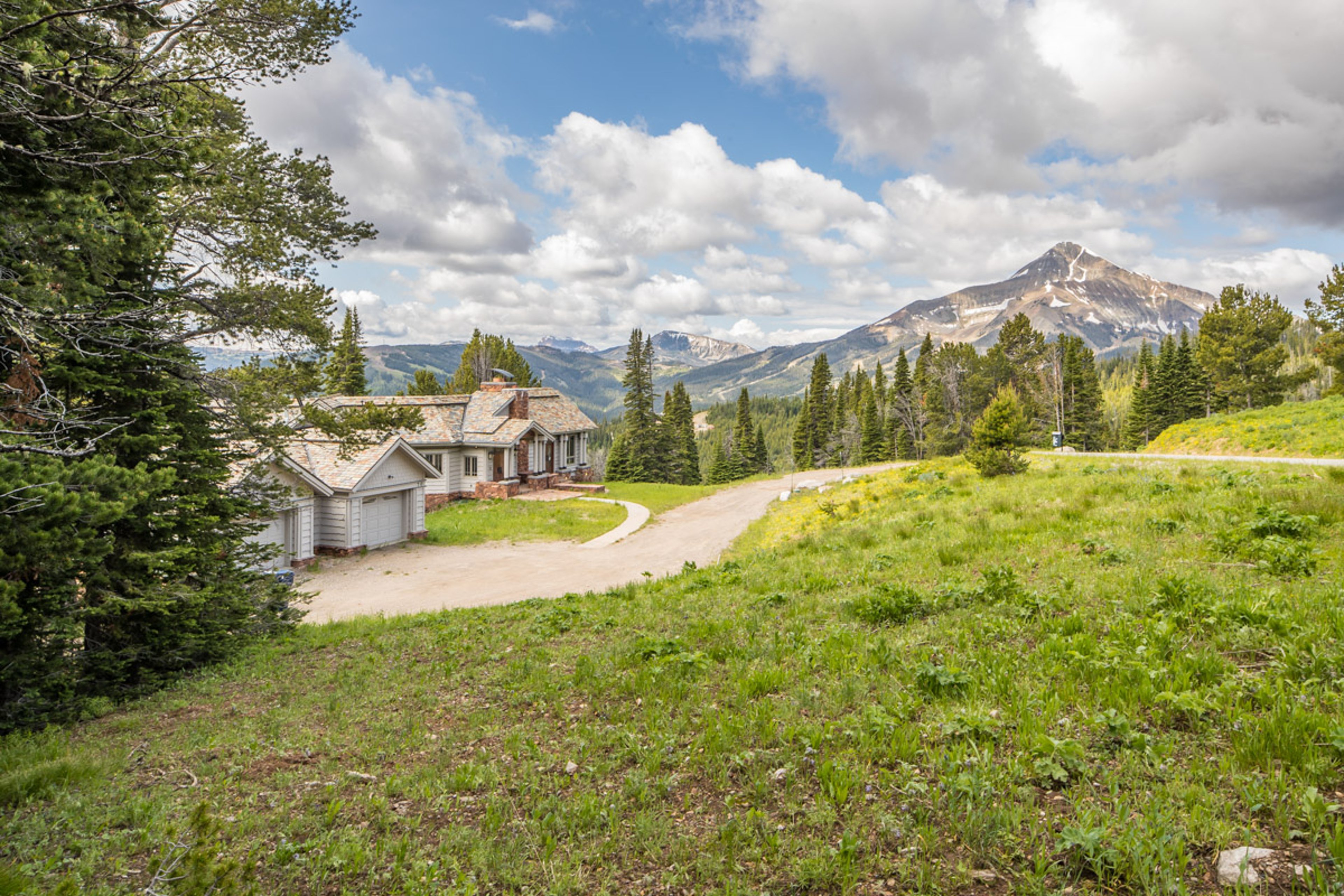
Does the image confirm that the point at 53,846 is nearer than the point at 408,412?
Yes

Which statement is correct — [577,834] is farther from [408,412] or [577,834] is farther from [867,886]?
[408,412]

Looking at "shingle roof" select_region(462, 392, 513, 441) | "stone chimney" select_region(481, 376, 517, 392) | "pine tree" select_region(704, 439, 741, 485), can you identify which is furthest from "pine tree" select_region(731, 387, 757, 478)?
"shingle roof" select_region(462, 392, 513, 441)

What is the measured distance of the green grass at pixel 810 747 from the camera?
11.1 ft

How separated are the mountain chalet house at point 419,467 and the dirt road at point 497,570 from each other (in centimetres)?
161

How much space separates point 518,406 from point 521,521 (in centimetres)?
1376

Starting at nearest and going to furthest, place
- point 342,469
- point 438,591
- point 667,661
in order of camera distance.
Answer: point 667,661 < point 438,591 < point 342,469

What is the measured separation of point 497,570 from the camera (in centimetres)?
2066

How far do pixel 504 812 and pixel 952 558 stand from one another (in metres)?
7.73

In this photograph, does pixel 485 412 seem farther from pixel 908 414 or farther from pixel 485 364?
pixel 908 414

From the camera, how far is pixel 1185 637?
5180mm

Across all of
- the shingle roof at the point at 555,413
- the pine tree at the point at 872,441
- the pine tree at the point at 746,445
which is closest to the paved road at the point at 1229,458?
the shingle roof at the point at 555,413

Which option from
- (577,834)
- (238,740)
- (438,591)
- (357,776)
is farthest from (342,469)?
(577,834)

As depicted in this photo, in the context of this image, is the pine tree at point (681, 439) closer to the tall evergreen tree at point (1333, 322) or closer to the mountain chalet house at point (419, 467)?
the mountain chalet house at point (419, 467)

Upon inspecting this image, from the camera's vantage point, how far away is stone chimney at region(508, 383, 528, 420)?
42.0 meters
